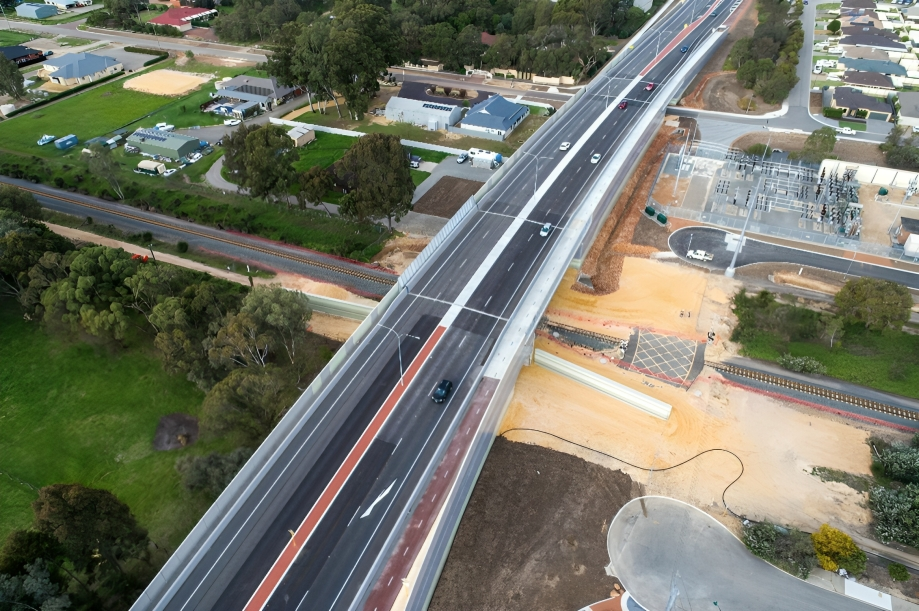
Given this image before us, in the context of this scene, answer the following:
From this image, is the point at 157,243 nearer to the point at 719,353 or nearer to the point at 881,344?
the point at 719,353

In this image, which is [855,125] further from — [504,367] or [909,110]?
[504,367]

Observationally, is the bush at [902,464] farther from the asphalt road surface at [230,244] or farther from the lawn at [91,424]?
the lawn at [91,424]

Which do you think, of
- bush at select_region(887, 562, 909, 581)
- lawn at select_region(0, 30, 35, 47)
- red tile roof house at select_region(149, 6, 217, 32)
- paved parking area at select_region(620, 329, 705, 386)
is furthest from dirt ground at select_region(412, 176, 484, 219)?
lawn at select_region(0, 30, 35, 47)

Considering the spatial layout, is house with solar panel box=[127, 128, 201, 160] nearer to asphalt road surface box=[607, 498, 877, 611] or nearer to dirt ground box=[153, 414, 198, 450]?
dirt ground box=[153, 414, 198, 450]

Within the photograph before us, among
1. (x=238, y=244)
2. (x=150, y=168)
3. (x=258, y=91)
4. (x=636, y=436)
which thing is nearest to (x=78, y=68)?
(x=258, y=91)

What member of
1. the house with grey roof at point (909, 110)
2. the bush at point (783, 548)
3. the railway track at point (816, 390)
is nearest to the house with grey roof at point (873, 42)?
the house with grey roof at point (909, 110)
